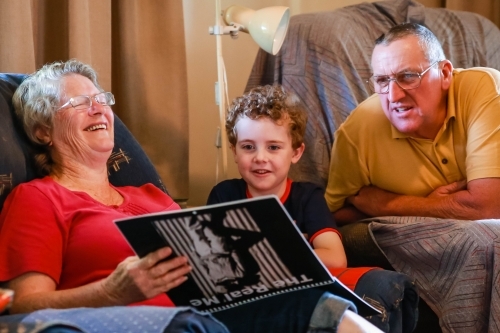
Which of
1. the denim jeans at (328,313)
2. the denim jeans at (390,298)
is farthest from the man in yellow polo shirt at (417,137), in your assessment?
the denim jeans at (328,313)

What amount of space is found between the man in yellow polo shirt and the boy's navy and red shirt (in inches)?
10.6

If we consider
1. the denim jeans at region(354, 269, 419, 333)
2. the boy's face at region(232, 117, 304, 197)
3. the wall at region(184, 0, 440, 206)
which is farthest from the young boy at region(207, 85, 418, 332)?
the wall at region(184, 0, 440, 206)

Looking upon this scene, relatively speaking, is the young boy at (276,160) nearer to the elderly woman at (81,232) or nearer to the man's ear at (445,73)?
the elderly woman at (81,232)

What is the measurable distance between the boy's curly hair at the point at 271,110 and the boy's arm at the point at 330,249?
0.26 metres

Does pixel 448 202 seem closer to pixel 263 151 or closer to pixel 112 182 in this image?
pixel 263 151

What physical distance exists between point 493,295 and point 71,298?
36.6 inches

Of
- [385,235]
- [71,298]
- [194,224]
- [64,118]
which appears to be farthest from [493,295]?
[64,118]

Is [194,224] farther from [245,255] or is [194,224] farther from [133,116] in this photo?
[133,116]

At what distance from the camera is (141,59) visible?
218cm

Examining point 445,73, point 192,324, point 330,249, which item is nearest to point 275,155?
point 330,249

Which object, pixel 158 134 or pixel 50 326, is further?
pixel 158 134

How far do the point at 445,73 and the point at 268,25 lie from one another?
536mm

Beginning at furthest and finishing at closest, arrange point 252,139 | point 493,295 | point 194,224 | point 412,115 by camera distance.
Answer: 1. point 412,115
2. point 252,139
3. point 493,295
4. point 194,224

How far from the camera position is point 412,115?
74.9 inches
